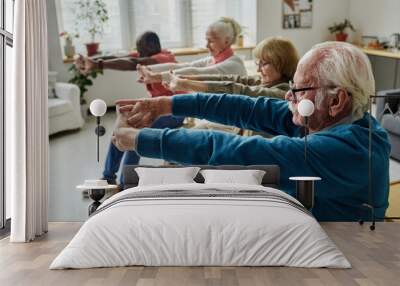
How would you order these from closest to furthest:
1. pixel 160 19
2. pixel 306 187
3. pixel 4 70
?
pixel 306 187, pixel 4 70, pixel 160 19

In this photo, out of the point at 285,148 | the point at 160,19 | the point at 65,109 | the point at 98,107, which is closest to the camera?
the point at 285,148

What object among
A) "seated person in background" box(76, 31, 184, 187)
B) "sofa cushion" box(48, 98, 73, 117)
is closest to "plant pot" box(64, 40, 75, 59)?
"seated person in background" box(76, 31, 184, 187)

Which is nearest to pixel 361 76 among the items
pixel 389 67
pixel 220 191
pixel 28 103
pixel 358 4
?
pixel 389 67

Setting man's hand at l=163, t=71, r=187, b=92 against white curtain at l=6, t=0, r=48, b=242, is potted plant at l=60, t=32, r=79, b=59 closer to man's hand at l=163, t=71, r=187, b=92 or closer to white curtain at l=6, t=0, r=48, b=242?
white curtain at l=6, t=0, r=48, b=242

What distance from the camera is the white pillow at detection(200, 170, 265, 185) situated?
6320mm

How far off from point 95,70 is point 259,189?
88.3 inches

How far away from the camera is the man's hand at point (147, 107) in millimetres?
6766

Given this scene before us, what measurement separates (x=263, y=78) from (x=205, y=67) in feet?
1.89

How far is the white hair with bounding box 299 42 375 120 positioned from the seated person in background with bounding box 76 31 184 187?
4.44ft

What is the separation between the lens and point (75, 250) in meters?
4.89

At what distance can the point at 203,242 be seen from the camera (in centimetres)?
486

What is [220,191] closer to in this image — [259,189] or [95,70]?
[259,189]

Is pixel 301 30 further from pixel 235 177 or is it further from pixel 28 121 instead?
pixel 28 121

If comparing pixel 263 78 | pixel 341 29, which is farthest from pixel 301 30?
pixel 263 78
